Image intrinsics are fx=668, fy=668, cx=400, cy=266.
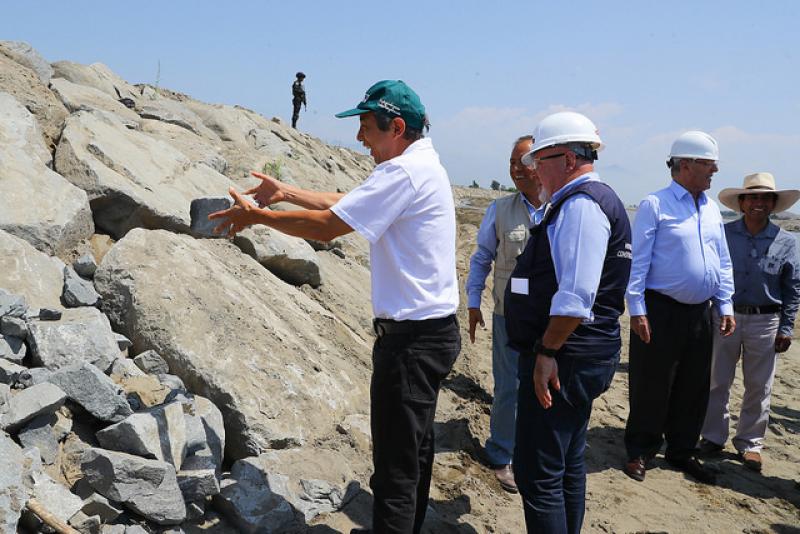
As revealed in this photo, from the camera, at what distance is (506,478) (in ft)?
13.9

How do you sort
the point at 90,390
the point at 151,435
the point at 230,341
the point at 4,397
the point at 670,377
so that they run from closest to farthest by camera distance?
the point at 4,397 → the point at 151,435 → the point at 90,390 → the point at 230,341 → the point at 670,377

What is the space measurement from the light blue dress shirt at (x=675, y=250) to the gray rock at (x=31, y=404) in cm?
334

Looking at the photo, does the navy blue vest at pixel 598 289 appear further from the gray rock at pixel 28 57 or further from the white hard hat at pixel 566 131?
the gray rock at pixel 28 57

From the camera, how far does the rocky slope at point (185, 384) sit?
9.75 ft

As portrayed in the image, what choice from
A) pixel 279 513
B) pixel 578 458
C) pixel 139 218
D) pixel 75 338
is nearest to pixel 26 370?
pixel 75 338

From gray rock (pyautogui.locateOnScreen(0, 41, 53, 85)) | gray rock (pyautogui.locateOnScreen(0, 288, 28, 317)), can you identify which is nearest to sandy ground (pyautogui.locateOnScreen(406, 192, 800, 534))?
gray rock (pyautogui.locateOnScreen(0, 288, 28, 317))

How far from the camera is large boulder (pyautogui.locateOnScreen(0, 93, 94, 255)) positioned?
4.14 metres

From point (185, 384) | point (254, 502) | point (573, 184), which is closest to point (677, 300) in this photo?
point (573, 184)

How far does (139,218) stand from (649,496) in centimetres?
396

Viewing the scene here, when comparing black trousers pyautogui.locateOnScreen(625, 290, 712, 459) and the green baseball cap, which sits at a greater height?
the green baseball cap

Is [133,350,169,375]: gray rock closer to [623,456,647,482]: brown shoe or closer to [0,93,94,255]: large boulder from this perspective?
[0,93,94,255]: large boulder

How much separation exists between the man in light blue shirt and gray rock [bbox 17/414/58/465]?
336cm

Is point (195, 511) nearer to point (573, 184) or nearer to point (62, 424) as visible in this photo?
point (62, 424)

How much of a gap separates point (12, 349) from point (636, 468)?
392 cm
